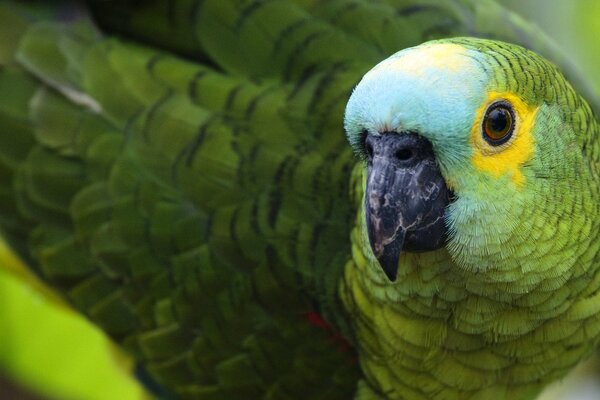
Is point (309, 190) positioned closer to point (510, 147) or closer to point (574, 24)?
point (510, 147)

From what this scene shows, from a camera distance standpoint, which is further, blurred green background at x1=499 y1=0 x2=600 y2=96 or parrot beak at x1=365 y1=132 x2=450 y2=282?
blurred green background at x1=499 y1=0 x2=600 y2=96

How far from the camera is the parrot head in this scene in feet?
3.02

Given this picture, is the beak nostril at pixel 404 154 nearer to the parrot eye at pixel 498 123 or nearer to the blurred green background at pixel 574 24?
the parrot eye at pixel 498 123

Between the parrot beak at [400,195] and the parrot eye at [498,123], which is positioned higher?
the parrot eye at [498,123]

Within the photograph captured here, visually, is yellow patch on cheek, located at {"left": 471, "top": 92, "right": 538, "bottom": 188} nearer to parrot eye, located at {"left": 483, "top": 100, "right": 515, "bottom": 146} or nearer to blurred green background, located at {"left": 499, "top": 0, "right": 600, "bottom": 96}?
parrot eye, located at {"left": 483, "top": 100, "right": 515, "bottom": 146}

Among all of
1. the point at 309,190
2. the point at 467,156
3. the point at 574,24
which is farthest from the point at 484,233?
the point at 574,24

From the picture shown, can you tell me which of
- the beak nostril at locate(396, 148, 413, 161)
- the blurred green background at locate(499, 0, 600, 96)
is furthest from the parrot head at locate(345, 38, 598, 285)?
the blurred green background at locate(499, 0, 600, 96)

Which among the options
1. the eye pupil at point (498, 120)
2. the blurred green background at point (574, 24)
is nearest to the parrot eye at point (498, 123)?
the eye pupil at point (498, 120)

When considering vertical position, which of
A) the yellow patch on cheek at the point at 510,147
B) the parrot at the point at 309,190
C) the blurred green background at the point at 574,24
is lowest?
the parrot at the point at 309,190

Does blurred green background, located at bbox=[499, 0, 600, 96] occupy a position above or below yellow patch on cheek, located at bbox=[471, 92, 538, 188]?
above

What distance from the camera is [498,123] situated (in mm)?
949

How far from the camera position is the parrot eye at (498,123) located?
945 mm

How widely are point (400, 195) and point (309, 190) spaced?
435 mm

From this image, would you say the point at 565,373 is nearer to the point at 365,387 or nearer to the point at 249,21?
the point at 365,387
